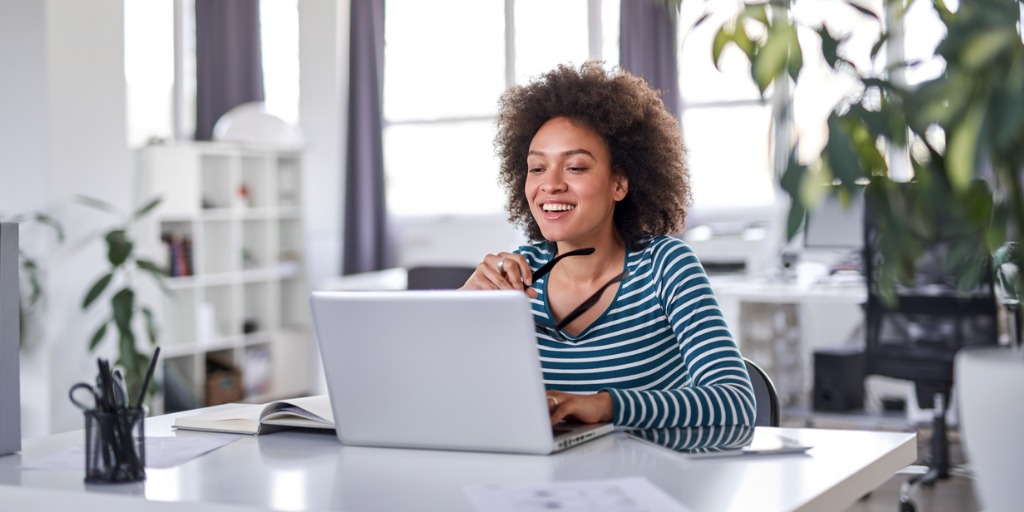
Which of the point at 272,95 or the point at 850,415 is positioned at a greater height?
the point at 272,95

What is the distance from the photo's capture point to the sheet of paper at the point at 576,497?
110 cm

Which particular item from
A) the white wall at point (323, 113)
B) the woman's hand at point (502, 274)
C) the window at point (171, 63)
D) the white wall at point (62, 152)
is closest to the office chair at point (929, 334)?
the woman's hand at point (502, 274)

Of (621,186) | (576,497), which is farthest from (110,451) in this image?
(621,186)

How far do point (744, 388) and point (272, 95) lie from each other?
599 centimetres

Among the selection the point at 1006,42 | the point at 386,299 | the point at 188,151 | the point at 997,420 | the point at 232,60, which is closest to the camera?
the point at 1006,42

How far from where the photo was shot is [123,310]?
449 cm

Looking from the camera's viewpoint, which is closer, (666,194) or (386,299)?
(386,299)

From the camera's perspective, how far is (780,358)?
209 inches

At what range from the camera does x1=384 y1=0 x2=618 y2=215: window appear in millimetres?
7184

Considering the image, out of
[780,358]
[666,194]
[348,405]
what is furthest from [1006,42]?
[780,358]

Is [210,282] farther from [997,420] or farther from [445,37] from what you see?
[997,420]

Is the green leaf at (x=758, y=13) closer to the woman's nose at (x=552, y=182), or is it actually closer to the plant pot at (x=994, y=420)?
the plant pot at (x=994, y=420)

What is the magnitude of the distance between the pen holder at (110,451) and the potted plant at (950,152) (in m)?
0.83

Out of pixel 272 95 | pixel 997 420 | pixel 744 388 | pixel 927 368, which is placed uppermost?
pixel 272 95
